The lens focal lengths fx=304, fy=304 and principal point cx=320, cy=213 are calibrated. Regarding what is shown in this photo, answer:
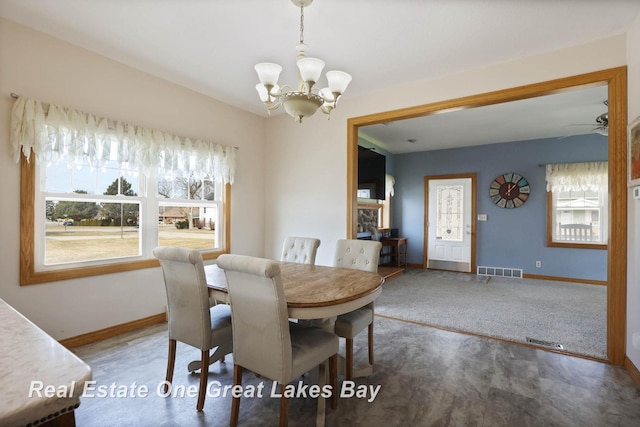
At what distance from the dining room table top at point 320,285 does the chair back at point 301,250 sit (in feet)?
1.37

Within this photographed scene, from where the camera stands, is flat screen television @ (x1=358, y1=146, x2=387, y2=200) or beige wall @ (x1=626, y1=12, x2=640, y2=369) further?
flat screen television @ (x1=358, y1=146, x2=387, y2=200)

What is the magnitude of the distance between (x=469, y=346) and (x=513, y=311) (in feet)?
4.59

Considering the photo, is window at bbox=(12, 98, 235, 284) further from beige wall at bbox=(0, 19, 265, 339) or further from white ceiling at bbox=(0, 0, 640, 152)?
white ceiling at bbox=(0, 0, 640, 152)

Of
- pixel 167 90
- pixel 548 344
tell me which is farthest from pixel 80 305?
pixel 548 344

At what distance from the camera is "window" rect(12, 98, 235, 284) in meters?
2.40

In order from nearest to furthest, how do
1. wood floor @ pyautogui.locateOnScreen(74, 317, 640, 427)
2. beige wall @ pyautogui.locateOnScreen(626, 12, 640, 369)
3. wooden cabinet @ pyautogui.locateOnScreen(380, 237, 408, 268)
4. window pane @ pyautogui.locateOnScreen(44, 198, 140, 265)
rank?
wood floor @ pyautogui.locateOnScreen(74, 317, 640, 427)
beige wall @ pyautogui.locateOnScreen(626, 12, 640, 369)
window pane @ pyautogui.locateOnScreen(44, 198, 140, 265)
wooden cabinet @ pyautogui.locateOnScreen(380, 237, 408, 268)

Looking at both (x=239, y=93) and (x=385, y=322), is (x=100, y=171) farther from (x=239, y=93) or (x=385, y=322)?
(x=385, y=322)

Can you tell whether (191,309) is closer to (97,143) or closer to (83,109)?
(97,143)

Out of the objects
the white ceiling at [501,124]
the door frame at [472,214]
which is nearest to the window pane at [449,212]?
the door frame at [472,214]

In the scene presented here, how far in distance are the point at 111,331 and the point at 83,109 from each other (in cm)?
201

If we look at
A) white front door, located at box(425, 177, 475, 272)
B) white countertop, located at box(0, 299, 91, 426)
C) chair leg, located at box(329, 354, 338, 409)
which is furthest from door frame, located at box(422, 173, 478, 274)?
white countertop, located at box(0, 299, 91, 426)

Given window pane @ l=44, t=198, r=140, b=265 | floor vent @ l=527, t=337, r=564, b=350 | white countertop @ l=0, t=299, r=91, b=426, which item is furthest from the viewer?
floor vent @ l=527, t=337, r=564, b=350

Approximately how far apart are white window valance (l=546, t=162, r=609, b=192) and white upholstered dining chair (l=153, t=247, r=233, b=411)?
19.9 feet

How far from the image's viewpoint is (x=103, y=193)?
2.87m
